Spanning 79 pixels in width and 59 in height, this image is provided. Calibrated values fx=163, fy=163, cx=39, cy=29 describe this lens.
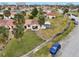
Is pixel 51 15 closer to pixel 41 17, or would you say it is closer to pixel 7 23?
pixel 41 17

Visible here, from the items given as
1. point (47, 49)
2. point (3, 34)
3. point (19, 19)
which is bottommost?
point (47, 49)

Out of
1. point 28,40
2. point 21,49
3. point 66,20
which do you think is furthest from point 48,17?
point 21,49

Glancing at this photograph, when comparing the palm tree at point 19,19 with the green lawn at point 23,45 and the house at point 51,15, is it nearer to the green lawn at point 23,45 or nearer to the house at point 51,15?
the green lawn at point 23,45

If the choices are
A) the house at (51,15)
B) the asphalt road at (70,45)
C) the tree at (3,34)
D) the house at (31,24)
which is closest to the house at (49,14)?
the house at (51,15)

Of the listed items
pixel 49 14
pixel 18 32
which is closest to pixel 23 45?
pixel 18 32

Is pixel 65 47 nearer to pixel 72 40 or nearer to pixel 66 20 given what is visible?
pixel 72 40

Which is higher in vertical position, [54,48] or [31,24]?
[31,24]
